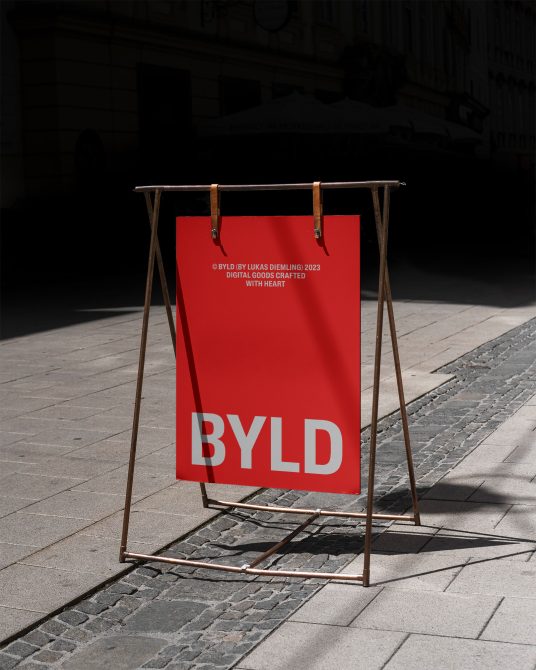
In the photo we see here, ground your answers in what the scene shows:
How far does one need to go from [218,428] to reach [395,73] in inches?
1307

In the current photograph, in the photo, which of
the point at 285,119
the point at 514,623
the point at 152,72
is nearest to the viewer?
the point at 514,623

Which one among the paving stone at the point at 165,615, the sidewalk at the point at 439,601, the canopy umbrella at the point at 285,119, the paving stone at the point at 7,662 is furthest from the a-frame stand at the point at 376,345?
the canopy umbrella at the point at 285,119

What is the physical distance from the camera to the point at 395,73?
36781 millimetres

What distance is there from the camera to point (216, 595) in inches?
174

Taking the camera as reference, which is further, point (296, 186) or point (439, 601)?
point (296, 186)

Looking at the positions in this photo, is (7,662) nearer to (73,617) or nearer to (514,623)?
(73,617)

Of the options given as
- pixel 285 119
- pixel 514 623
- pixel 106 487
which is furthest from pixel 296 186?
pixel 285 119

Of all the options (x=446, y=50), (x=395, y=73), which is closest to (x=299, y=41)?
(x=395, y=73)

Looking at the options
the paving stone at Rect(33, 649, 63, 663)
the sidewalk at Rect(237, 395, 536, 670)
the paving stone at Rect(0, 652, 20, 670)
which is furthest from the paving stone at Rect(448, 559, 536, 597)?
the paving stone at Rect(0, 652, 20, 670)

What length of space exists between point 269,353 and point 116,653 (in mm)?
1416

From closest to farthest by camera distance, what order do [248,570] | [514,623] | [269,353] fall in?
[514,623] → [248,570] → [269,353]

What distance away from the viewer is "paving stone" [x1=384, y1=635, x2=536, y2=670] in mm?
3613

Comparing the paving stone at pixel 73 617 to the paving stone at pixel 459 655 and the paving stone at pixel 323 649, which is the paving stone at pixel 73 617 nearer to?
the paving stone at pixel 323 649

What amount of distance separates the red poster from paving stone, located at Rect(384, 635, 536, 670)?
95cm
